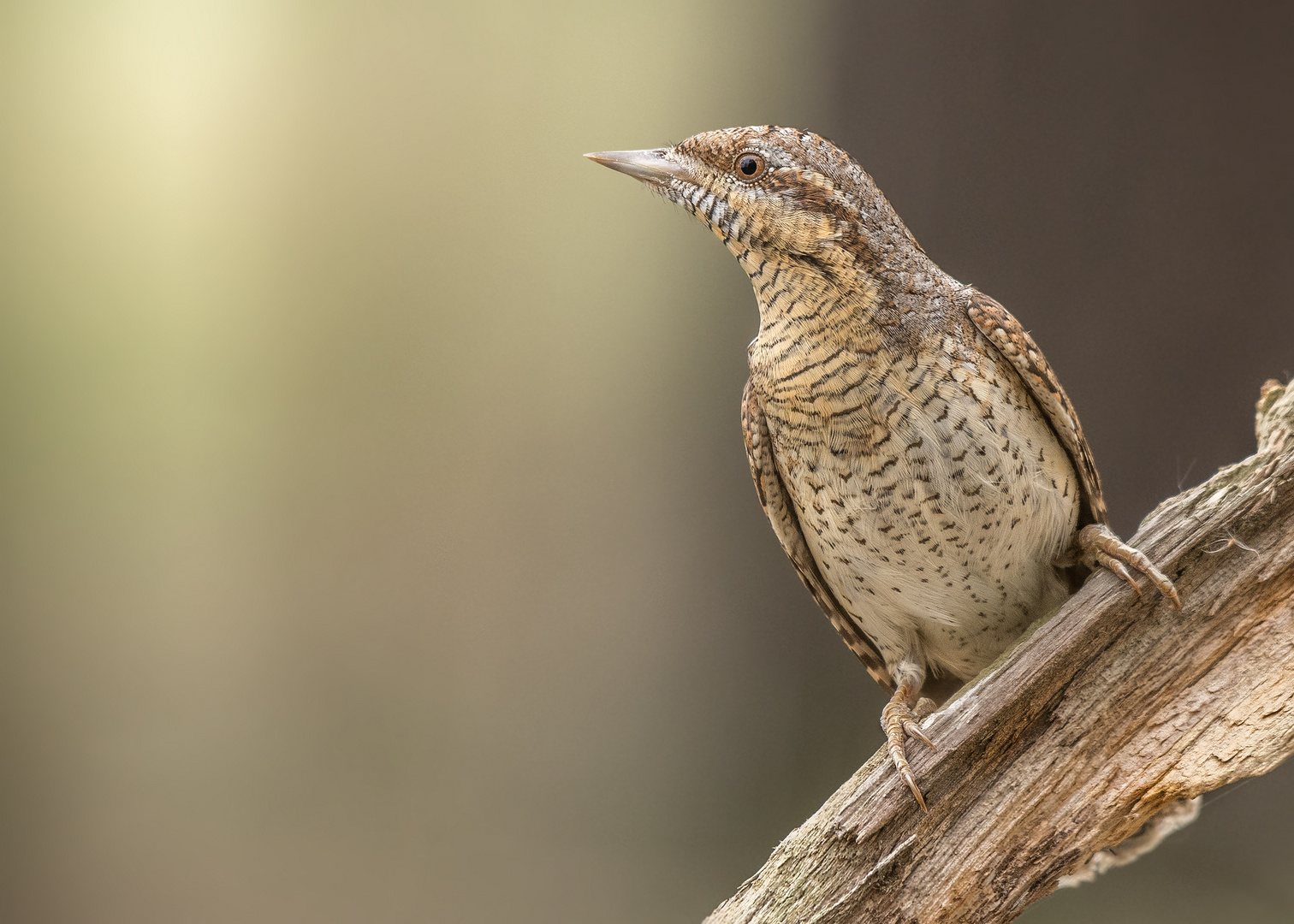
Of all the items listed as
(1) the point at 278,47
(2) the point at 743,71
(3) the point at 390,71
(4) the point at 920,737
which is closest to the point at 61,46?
(1) the point at 278,47

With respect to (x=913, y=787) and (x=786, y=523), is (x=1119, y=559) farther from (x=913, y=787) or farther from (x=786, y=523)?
(x=786, y=523)

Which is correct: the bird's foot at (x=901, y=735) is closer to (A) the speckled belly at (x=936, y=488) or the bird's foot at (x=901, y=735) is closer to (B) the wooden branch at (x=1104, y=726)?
(B) the wooden branch at (x=1104, y=726)

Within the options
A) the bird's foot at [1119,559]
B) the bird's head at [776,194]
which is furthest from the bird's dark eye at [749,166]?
the bird's foot at [1119,559]

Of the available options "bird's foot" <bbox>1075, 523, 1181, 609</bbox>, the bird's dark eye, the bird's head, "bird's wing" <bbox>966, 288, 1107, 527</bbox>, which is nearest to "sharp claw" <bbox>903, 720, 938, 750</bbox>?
"bird's foot" <bbox>1075, 523, 1181, 609</bbox>

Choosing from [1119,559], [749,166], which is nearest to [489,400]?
[749,166]

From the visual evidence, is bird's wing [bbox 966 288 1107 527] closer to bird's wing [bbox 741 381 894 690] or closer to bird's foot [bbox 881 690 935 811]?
bird's wing [bbox 741 381 894 690]

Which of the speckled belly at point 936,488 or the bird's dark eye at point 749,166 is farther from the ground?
the bird's dark eye at point 749,166
